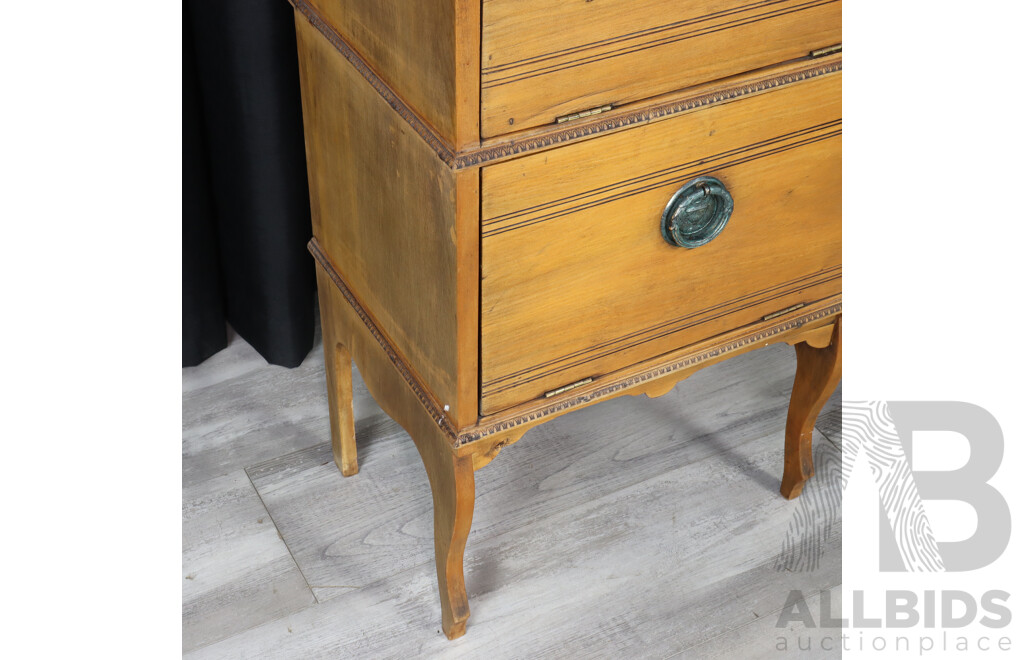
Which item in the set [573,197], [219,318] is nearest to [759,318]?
[573,197]

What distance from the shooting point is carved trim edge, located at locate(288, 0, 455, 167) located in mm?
909

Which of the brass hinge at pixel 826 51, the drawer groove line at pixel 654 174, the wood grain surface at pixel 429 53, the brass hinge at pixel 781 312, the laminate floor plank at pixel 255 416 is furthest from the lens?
the laminate floor plank at pixel 255 416

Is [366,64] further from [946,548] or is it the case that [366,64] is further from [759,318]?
[946,548]

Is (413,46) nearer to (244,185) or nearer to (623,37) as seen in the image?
(623,37)

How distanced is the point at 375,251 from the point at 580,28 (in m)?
0.38

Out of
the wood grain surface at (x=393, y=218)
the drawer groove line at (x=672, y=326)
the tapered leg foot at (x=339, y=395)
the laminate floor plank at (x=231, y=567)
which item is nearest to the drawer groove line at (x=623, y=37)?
the wood grain surface at (x=393, y=218)

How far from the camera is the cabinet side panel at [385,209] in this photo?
976mm

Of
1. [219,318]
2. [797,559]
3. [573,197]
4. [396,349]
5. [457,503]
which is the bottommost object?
[797,559]

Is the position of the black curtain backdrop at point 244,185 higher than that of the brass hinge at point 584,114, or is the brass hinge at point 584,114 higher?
the brass hinge at point 584,114

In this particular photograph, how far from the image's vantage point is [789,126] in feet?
3.56

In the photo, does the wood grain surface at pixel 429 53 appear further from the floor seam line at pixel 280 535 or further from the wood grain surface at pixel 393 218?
the floor seam line at pixel 280 535

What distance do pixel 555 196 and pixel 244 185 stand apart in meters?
0.74

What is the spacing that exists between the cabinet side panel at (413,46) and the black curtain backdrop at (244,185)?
43 centimetres

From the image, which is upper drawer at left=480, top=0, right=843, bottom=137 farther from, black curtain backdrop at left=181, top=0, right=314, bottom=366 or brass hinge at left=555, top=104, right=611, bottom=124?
black curtain backdrop at left=181, top=0, right=314, bottom=366
